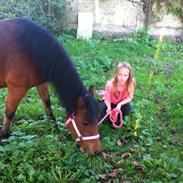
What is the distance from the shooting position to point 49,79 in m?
3.74

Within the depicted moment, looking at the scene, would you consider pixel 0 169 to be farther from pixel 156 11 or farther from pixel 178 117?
pixel 156 11

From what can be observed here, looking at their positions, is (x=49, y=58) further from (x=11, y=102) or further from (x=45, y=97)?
(x=45, y=97)

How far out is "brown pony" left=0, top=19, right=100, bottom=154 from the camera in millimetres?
3535

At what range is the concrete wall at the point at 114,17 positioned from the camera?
29.7 feet

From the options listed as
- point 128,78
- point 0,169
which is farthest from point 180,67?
point 0,169

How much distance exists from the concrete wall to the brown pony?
5.31 meters

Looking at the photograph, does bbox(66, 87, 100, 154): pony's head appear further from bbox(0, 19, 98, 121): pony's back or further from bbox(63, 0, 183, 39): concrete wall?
bbox(63, 0, 183, 39): concrete wall

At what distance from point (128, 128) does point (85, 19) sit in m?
5.12

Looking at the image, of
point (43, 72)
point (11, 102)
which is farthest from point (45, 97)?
point (43, 72)

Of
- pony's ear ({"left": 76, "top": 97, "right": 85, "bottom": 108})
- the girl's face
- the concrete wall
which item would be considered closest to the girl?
the girl's face

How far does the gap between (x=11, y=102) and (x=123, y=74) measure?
132 centimetres

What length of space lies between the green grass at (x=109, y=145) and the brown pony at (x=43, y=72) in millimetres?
220

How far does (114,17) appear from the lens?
30.4 ft

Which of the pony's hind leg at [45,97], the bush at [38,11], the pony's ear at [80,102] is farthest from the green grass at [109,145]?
the bush at [38,11]
